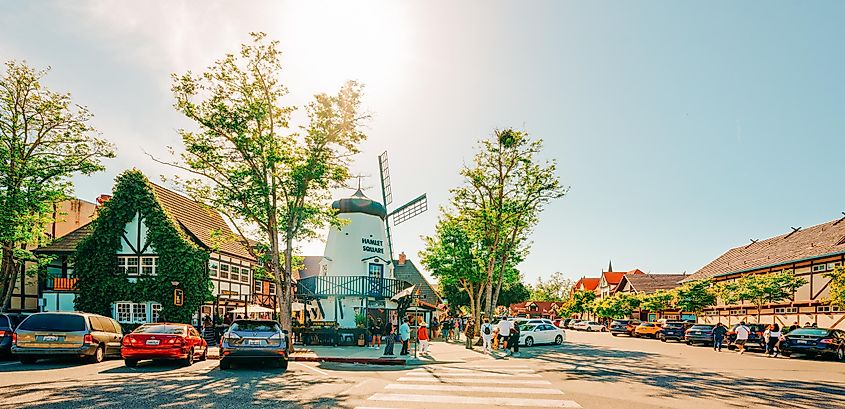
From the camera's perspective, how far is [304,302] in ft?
115

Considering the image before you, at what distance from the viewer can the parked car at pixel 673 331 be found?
43.3 m

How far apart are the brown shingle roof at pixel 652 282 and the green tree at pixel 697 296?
25627 millimetres

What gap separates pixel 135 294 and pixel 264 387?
20073 mm

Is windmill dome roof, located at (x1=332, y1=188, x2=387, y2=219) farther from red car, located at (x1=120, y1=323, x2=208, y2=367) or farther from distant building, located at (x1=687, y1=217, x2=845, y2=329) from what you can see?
distant building, located at (x1=687, y1=217, x2=845, y2=329)

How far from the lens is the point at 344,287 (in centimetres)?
3475

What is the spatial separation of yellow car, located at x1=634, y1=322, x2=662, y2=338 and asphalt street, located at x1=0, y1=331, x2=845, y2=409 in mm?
29671

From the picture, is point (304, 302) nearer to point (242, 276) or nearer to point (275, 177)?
point (242, 276)

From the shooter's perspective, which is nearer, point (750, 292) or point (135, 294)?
point (135, 294)

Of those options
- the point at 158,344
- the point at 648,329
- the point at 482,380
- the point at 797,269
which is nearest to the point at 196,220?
the point at 158,344

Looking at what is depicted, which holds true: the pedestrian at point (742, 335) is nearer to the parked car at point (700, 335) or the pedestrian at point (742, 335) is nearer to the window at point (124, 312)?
the parked car at point (700, 335)

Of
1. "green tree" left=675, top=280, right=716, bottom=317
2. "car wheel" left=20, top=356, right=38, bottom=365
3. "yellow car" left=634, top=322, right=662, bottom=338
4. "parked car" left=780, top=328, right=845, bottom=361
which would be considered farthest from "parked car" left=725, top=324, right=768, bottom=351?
"car wheel" left=20, top=356, right=38, bottom=365

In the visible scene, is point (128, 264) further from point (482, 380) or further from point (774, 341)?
point (774, 341)

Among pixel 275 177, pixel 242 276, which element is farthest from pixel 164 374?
pixel 242 276

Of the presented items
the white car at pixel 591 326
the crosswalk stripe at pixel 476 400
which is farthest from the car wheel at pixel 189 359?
the white car at pixel 591 326
